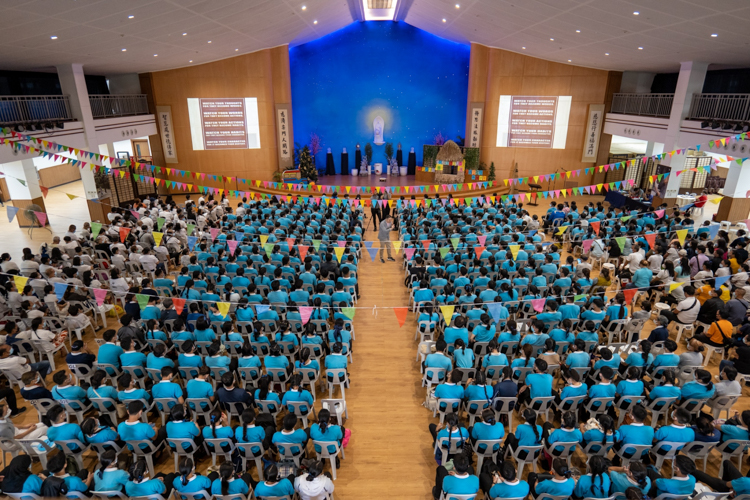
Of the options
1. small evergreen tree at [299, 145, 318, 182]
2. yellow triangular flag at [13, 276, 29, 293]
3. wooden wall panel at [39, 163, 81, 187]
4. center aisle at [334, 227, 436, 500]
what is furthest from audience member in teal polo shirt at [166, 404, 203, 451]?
wooden wall panel at [39, 163, 81, 187]

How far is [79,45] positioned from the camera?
11578 mm

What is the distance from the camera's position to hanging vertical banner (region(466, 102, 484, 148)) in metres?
21.5

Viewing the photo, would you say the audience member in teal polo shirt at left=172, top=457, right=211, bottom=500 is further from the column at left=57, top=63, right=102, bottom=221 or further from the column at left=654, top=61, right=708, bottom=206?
the column at left=654, top=61, right=708, bottom=206

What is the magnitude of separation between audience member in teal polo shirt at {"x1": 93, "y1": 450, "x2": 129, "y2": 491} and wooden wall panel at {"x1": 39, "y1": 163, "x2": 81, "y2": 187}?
22302 mm

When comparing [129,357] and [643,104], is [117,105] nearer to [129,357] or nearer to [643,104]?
[129,357]

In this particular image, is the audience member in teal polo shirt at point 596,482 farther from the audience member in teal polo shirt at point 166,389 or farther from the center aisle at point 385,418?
the audience member in teal polo shirt at point 166,389

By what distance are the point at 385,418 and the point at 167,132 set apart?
18.9 meters

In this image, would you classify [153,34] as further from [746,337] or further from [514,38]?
[746,337]

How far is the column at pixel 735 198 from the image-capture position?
1424 centimetres

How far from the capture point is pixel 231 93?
2062 centimetres

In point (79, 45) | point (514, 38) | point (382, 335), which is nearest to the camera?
point (382, 335)

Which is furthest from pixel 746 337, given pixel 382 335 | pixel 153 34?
pixel 153 34

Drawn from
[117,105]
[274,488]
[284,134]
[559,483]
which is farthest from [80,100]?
[559,483]

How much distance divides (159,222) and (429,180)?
13.2 m
